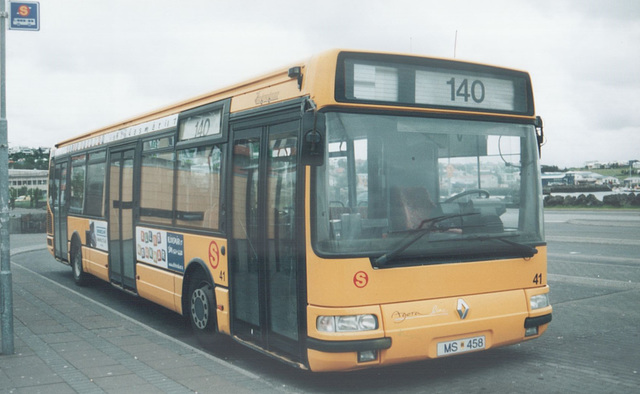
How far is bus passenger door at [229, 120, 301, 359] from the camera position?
6047 millimetres

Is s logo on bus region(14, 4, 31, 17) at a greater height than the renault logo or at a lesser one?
greater

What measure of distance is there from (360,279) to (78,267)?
9436 mm

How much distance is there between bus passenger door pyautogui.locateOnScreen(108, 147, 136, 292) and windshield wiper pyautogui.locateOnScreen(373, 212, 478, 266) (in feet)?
18.4

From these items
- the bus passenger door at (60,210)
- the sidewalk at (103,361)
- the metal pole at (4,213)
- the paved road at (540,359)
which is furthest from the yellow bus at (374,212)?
the bus passenger door at (60,210)

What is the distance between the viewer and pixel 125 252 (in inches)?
417

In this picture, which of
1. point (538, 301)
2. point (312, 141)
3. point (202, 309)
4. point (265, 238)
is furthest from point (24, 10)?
point (538, 301)

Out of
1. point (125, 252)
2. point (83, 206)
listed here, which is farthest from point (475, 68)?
point (83, 206)

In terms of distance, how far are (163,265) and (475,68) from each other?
15.7 ft

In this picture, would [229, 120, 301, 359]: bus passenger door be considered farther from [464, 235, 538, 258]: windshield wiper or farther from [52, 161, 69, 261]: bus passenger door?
[52, 161, 69, 261]: bus passenger door

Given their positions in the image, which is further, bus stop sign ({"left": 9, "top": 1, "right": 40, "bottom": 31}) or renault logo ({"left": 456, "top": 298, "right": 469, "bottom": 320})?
bus stop sign ({"left": 9, "top": 1, "right": 40, "bottom": 31})

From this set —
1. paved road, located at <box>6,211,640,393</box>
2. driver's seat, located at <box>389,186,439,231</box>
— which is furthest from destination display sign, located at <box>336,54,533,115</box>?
paved road, located at <box>6,211,640,393</box>

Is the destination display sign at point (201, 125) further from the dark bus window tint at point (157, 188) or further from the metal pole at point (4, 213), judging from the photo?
the metal pole at point (4, 213)

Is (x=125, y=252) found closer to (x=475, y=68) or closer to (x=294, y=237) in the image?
(x=294, y=237)

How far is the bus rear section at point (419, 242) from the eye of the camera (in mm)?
5594
